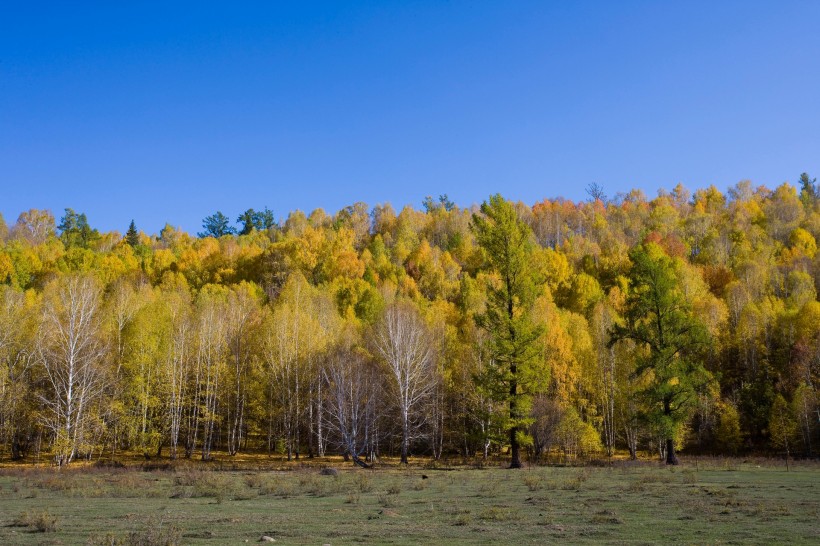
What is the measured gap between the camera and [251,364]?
54.3 m

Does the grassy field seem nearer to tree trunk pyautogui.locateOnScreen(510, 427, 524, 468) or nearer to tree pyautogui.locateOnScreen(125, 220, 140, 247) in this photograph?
tree trunk pyautogui.locateOnScreen(510, 427, 524, 468)

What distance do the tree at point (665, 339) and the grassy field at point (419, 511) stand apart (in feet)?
36.9

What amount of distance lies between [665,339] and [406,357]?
58.5 feet

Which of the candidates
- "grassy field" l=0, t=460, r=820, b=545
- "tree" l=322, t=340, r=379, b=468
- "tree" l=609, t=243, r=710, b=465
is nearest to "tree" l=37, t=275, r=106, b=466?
"grassy field" l=0, t=460, r=820, b=545

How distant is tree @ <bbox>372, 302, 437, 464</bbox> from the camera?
43656mm

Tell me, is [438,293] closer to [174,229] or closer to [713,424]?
[713,424]

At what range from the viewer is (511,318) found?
3512 centimetres

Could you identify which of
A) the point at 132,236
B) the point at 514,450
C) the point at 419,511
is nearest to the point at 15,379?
the point at 514,450

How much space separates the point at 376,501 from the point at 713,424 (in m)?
48.9

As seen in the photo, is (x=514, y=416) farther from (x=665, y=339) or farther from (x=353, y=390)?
(x=353, y=390)

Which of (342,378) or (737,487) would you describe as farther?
(342,378)

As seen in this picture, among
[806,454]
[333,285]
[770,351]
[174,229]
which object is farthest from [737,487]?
[174,229]

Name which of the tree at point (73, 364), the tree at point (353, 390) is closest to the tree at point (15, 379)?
the tree at point (73, 364)

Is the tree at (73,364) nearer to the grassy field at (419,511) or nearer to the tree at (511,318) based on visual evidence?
the grassy field at (419,511)
